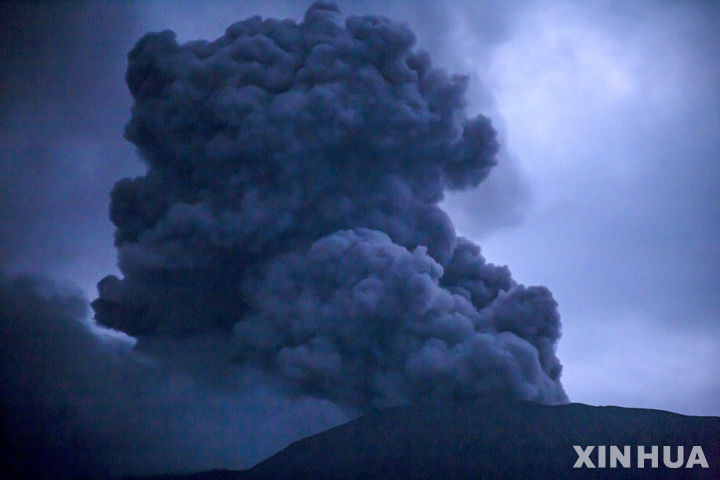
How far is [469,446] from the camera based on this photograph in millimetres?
46406

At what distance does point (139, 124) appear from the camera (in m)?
50.1

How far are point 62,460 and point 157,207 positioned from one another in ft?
41.8

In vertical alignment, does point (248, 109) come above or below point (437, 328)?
above

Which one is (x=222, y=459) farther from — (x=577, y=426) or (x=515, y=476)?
(x=577, y=426)

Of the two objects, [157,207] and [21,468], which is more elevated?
[157,207]

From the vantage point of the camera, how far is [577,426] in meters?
48.3

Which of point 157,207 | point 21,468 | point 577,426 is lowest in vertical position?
point 21,468

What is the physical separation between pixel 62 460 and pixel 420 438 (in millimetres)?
16962

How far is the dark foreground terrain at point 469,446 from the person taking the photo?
44812 mm

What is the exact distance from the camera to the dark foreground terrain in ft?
147

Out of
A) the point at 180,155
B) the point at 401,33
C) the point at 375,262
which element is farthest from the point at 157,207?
the point at 401,33

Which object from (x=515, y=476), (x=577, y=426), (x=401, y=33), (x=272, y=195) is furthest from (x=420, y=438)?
(x=401, y=33)

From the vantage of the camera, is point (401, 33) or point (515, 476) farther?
point (401, 33)

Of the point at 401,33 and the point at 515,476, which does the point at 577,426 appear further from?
the point at 401,33
